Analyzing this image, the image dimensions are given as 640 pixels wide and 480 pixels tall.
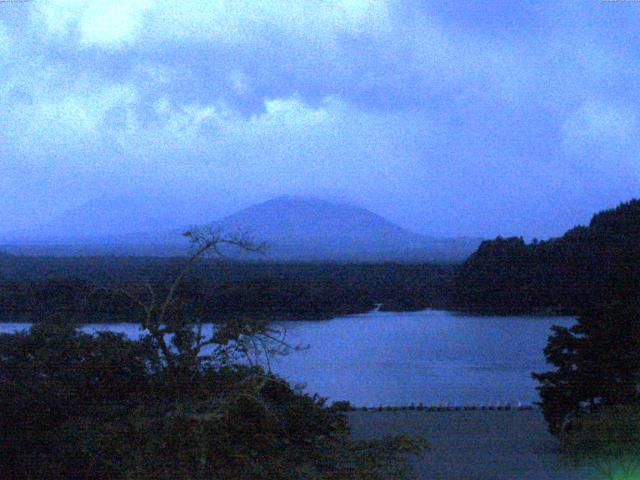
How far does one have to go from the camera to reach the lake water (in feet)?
64.5

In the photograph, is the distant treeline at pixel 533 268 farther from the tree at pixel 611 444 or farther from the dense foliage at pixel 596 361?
the tree at pixel 611 444

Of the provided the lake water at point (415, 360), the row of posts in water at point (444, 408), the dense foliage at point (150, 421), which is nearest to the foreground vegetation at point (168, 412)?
the dense foliage at point (150, 421)

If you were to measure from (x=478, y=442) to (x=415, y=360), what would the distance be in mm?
7829

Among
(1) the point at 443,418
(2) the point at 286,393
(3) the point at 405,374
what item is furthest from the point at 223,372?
(3) the point at 405,374

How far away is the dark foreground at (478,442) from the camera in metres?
12.6

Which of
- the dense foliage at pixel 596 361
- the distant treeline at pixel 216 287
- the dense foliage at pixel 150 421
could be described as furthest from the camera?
the dense foliage at pixel 596 361

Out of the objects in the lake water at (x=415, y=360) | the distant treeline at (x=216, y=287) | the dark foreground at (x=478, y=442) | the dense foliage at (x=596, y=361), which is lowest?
the dark foreground at (x=478, y=442)

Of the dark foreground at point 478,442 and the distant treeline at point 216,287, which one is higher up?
the distant treeline at point 216,287

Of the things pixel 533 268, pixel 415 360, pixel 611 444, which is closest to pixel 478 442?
pixel 611 444

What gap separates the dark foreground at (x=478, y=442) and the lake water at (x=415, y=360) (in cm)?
148

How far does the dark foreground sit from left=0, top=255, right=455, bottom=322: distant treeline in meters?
3.73

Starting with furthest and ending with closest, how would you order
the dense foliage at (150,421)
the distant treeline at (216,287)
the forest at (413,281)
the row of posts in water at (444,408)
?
1. the row of posts in water at (444,408)
2. the forest at (413,281)
3. the distant treeline at (216,287)
4. the dense foliage at (150,421)

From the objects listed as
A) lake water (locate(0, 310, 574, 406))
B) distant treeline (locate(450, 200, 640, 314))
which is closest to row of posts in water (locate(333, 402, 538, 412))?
lake water (locate(0, 310, 574, 406))

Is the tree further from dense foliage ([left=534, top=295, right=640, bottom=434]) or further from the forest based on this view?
the forest
